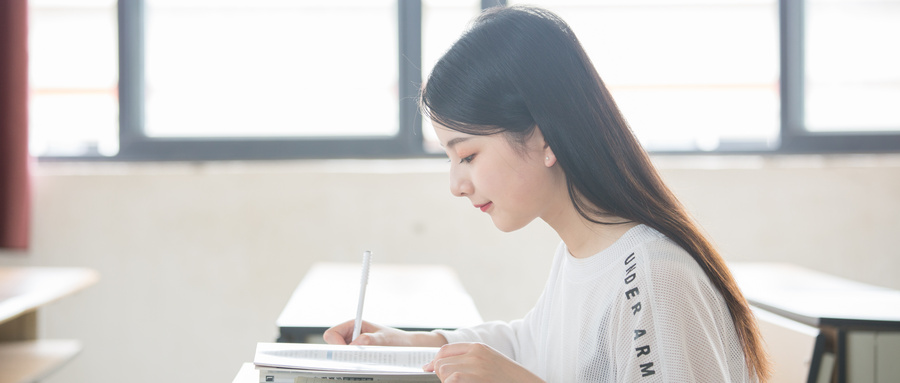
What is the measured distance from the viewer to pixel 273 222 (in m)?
2.55

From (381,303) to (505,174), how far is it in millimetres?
662

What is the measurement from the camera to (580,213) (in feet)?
3.11

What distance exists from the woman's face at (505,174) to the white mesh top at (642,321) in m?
0.10

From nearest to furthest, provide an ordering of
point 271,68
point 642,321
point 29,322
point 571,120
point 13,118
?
1. point 642,321
2. point 571,120
3. point 29,322
4. point 13,118
5. point 271,68

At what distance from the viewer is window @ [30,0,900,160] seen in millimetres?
2631

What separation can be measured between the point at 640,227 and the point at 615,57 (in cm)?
195

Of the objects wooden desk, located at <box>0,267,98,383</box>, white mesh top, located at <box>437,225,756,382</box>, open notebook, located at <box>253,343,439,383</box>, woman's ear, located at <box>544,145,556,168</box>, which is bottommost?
wooden desk, located at <box>0,267,98,383</box>

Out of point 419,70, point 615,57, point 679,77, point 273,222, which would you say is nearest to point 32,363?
point 273,222

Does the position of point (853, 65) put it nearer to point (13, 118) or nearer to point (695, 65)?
point (695, 65)

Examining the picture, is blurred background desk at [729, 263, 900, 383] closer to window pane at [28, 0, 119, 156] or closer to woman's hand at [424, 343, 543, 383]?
woman's hand at [424, 343, 543, 383]

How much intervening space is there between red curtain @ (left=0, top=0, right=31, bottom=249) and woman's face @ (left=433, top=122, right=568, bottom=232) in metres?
1.98

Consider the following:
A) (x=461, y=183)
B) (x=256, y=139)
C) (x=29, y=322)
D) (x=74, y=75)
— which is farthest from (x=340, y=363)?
(x=74, y=75)


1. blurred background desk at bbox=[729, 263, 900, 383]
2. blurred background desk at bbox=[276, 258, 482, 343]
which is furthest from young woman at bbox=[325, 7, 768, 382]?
blurred background desk at bbox=[729, 263, 900, 383]

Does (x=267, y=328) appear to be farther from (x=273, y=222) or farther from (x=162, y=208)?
(x=162, y=208)
